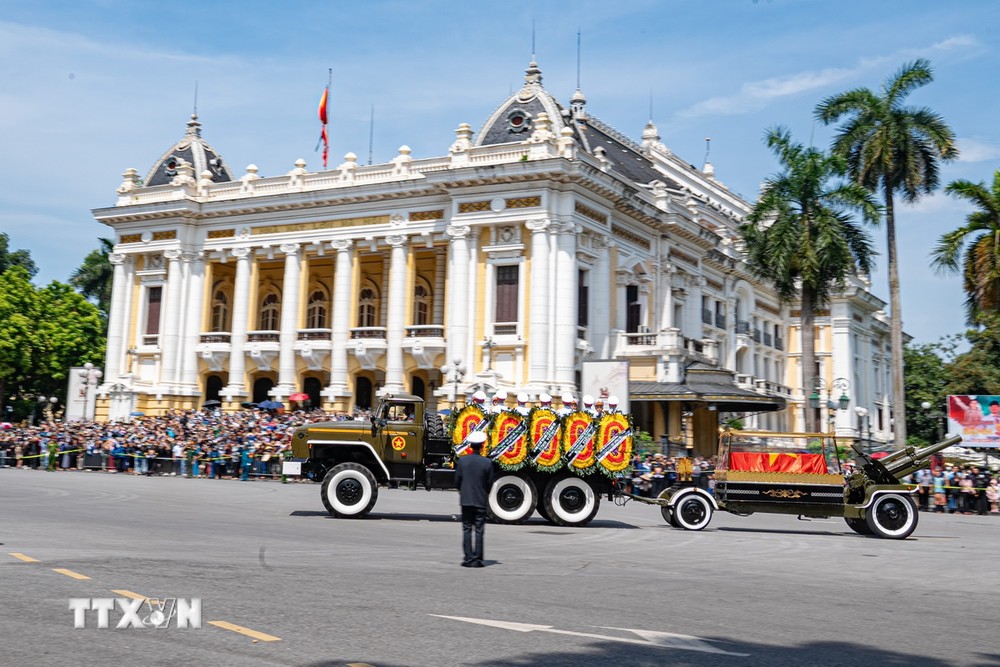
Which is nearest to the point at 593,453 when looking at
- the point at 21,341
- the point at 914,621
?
the point at 914,621

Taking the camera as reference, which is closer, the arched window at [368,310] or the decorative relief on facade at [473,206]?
the decorative relief on facade at [473,206]

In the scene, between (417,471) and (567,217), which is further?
(567,217)

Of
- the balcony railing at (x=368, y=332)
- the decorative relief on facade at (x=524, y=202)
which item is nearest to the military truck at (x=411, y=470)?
the decorative relief on facade at (x=524, y=202)

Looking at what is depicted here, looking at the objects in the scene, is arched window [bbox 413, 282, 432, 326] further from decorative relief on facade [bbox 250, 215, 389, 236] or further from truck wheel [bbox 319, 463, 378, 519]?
truck wheel [bbox 319, 463, 378, 519]

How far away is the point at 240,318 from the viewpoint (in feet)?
158

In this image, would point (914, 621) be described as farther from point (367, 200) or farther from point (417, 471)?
point (367, 200)

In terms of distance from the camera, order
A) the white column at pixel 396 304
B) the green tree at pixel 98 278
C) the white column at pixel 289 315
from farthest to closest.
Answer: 1. the green tree at pixel 98 278
2. the white column at pixel 289 315
3. the white column at pixel 396 304

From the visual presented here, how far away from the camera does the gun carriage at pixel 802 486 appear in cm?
1775

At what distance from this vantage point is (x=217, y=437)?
36.4 m

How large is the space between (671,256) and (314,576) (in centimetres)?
4151

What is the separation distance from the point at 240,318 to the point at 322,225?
6244 mm

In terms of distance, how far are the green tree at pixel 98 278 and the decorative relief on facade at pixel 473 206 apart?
36.2 m

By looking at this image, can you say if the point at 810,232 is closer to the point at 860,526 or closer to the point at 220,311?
the point at 860,526

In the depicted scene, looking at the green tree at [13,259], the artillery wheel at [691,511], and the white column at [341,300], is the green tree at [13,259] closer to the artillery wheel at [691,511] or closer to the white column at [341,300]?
the white column at [341,300]
